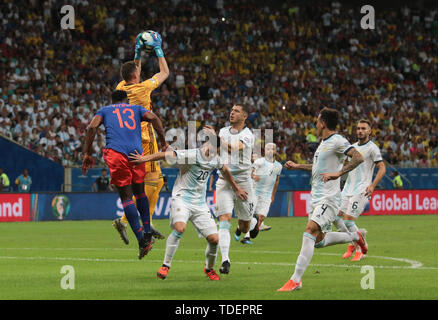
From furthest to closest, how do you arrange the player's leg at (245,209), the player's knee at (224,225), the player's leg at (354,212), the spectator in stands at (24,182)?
1. the spectator in stands at (24,182)
2. the player's leg at (354,212)
3. the player's leg at (245,209)
4. the player's knee at (224,225)

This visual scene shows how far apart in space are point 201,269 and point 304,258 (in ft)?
10.4

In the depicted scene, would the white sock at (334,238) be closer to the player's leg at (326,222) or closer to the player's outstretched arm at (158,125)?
the player's leg at (326,222)

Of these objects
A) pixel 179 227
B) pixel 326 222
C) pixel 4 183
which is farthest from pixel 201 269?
pixel 4 183

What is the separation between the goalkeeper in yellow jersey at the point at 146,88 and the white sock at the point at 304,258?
3198mm

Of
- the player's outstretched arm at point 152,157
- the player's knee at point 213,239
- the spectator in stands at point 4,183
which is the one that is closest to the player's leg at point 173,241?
the player's knee at point 213,239

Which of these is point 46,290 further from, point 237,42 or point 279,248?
point 237,42

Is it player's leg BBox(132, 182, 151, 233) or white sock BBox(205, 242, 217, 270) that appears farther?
player's leg BBox(132, 182, 151, 233)

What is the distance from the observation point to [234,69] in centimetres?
3806

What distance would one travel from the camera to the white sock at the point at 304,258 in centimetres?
991

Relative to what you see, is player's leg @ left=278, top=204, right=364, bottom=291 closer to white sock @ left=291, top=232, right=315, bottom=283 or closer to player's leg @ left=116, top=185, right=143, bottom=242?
white sock @ left=291, top=232, right=315, bottom=283

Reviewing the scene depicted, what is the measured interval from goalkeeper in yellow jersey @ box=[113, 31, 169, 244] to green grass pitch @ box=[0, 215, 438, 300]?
1.18 meters

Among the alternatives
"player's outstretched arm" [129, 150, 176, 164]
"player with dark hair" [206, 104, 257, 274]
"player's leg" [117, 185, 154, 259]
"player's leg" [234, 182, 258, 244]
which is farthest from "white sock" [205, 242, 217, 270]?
"player's leg" [234, 182, 258, 244]

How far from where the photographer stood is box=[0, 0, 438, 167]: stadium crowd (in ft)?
105

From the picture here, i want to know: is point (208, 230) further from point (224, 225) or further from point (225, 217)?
point (225, 217)
